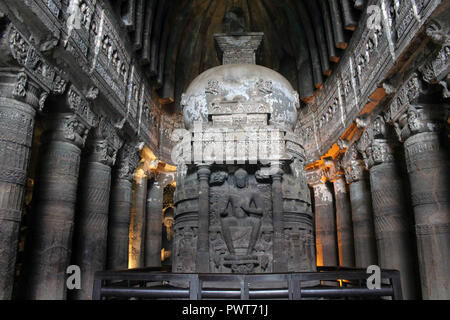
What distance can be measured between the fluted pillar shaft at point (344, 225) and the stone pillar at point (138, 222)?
768cm

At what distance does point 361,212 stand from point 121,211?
26.7 ft

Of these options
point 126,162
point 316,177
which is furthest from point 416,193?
point 126,162

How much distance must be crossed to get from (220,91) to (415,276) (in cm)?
703

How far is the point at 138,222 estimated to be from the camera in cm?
1381

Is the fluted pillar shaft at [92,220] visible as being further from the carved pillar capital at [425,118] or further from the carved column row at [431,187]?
the carved pillar capital at [425,118]

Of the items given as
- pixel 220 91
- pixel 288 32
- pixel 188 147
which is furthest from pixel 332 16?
pixel 188 147

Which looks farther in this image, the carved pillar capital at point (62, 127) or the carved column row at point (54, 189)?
the carved pillar capital at point (62, 127)

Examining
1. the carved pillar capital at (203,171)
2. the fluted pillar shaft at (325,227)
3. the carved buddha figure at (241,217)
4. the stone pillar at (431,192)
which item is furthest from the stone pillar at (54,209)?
the fluted pillar shaft at (325,227)

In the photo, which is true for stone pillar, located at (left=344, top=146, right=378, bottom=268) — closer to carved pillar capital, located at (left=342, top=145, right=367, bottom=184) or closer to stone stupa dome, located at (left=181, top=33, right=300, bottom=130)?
carved pillar capital, located at (left=342, top=145, right=367, bottom=184)

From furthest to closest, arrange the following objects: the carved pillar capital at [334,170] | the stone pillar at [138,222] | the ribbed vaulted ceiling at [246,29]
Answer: the carved pillar capital at [334,170]
the stone pillar at [138,222]
the ribbed vaulted ceiling at [246,29]

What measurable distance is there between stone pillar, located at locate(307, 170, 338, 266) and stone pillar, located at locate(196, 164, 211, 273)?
9388 millimetres

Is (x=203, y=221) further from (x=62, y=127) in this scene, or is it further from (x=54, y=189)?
(x=62, y=127)

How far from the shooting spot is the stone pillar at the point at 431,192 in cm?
746
